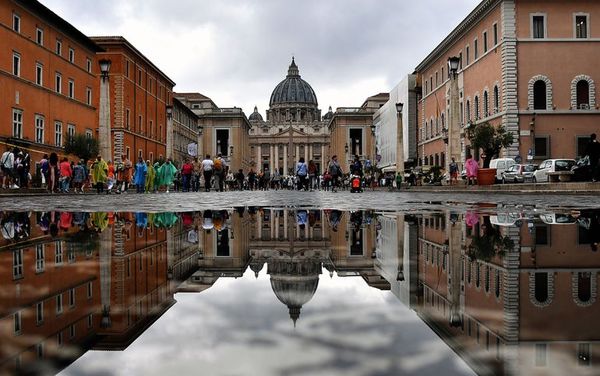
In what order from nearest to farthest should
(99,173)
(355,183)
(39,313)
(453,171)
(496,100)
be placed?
1. (39,313)
2. (99,173)
3. (355,183)
4. (453,171)
5. (496,100)

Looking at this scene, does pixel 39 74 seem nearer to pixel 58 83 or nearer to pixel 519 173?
pixel 58 83

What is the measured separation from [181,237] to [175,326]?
3.12 meters

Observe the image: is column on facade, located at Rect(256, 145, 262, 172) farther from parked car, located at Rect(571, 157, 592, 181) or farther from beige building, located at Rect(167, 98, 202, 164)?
parked car, located at Rect(571, 157, 592, 181)

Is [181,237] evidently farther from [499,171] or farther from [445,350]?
[499,171]

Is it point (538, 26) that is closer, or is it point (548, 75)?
point (548, 75)

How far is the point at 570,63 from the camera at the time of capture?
40000mm

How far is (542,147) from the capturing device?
40.1m

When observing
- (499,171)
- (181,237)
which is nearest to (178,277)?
(181,237)

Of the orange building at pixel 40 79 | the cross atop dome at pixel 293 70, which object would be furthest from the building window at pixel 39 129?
the cross atop dome at pixel 293 70

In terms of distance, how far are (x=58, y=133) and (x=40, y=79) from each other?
Result: 3.61 meters

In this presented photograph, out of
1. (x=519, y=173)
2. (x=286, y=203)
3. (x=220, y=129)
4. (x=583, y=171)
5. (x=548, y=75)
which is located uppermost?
(x=220, y=129)

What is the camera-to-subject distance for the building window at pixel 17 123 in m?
31.9

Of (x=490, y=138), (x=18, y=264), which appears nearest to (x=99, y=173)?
(x=490, y=138)

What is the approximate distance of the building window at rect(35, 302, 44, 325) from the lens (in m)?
1.74
